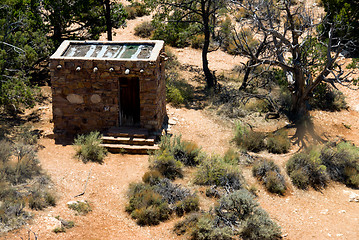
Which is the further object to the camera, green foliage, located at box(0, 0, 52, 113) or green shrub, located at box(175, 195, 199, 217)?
green foliage, located at box(0, 0, 52, 113)

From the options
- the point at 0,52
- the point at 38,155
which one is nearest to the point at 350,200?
the point at 38,155

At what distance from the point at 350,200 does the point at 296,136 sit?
364 centimetres

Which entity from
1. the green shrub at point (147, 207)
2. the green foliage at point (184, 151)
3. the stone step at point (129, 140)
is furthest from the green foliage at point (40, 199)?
the green foliage at point (184, 151)

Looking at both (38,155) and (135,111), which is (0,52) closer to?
(38,155)

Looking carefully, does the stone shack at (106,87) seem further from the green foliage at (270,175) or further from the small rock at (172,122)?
the green foliage at (270,175)

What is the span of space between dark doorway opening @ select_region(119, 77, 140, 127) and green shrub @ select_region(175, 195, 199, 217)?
4.09 meters

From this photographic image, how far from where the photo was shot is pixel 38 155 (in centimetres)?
1120

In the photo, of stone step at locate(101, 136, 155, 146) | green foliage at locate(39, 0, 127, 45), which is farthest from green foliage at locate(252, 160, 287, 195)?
green foliage at locate(39, 0, 127, 45)

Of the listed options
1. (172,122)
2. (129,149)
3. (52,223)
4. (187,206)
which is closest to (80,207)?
(52,223)

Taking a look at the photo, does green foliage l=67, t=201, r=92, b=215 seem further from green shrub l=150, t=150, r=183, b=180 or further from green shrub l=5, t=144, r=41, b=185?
green shrub l=150, t=150, r=183, b=180

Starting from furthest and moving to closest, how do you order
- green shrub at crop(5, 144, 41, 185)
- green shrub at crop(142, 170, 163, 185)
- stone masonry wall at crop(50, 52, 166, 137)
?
stone masonry wall at crop(50, 52, 166, 137)
green shrub at crop(142, 170, 163, 185)
green shrub at crop(5, 144, 41, 185)

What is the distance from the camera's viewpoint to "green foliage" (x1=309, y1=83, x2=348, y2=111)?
15789mm

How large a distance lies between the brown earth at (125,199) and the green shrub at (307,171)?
268mm

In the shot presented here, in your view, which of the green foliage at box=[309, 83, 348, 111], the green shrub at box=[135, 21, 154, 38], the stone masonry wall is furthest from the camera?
the green shrub at box=[135, 21, 154, 38]
